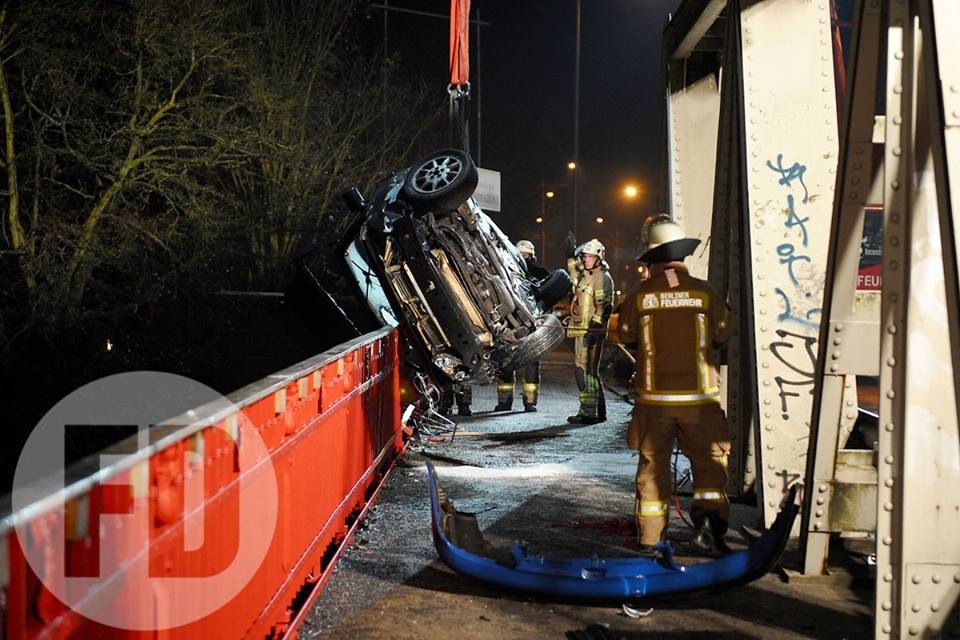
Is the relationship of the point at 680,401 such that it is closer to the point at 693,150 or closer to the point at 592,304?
the point at 693,150

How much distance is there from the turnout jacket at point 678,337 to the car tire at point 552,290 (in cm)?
499

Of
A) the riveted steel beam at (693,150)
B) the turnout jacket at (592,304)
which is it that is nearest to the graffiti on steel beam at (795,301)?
the riveted steel beam at (693,150)

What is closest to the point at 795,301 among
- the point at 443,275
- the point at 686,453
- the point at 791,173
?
the point at 791,173

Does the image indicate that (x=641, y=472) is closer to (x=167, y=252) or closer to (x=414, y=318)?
(x=414, y=318)

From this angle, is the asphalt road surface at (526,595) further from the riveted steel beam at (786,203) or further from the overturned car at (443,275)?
the overturned car at (443,275)

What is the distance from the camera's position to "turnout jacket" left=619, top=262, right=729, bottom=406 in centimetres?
532

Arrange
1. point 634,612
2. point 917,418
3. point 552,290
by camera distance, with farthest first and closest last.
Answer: point 552,290, point 634,612, point 917,418

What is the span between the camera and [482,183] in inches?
738

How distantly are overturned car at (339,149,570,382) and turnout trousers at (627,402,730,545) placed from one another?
4.16 metres

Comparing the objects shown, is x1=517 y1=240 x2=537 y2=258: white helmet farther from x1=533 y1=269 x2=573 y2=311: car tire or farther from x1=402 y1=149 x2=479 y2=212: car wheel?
x1=402 y1=149 x2=479 y2=212: car wheel

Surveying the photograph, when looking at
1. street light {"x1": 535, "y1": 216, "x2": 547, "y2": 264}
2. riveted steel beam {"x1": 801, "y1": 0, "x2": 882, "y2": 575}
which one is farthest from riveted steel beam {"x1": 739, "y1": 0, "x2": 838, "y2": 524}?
street light {"x1": 535, "y1": 216, "x2": 547, "y2": 264}

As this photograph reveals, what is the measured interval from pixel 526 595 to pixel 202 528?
208 cm

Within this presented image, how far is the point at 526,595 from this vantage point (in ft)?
15.3

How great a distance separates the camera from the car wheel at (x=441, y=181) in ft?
30.5
